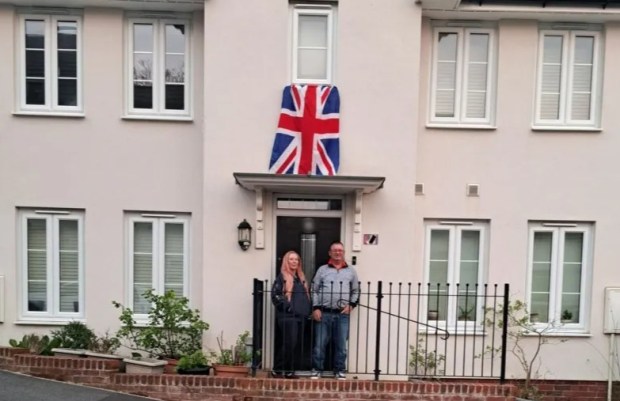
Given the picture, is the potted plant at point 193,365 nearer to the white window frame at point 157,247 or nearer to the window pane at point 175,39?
the white window frame at point 157,247

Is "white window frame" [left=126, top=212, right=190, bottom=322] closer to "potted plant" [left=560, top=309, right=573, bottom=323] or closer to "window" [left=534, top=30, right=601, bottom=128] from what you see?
"window" [left=534, top=30, right=601, bottom=128]

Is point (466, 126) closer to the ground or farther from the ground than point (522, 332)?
farther from the ground

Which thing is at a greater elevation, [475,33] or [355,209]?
[475,33]

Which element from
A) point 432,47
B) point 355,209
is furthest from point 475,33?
point 355,209

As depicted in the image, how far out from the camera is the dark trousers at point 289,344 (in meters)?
6.88

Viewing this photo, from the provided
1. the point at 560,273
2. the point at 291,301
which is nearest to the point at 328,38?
the point at 291,301

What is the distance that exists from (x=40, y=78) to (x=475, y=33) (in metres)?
6.49

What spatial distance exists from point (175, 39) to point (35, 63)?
2.09 meters

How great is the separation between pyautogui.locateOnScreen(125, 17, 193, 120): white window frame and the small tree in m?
5.45

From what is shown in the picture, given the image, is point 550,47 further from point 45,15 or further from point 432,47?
point 45,15

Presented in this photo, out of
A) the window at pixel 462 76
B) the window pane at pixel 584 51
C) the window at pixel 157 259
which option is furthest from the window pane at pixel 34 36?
the window pane at pixel 584 51

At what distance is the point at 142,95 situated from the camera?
7.71 metres

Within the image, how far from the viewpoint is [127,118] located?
7.55 m

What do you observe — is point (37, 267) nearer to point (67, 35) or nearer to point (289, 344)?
point (67, 35)
